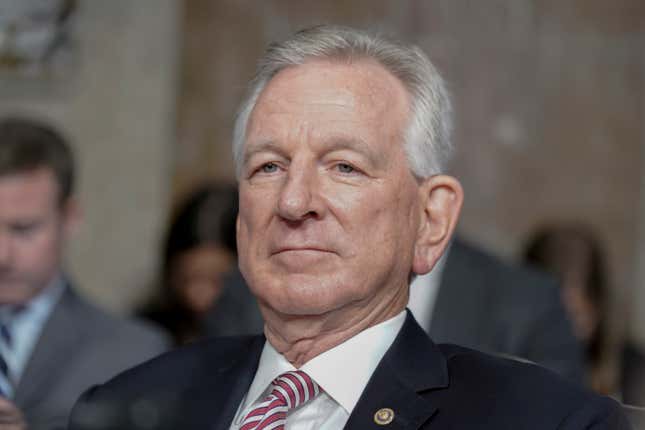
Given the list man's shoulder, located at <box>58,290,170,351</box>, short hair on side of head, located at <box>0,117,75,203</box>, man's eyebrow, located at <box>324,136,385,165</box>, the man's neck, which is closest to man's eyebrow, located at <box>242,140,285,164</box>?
man's eyebrow, located at <box>324,136,385,165</box>

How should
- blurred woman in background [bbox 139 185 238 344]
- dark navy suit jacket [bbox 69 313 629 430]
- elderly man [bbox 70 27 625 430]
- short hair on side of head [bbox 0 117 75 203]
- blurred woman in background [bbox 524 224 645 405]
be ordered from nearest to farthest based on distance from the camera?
dark navy suit jacket [bbox 69 313 629 430] → elderly man [bbox 70 27 625 430] → short hair on side of head [bbox 0 117 75 203] → blurred woman in background [bbox 139 185 238 344] → blurred woman in background [bbox 524 224 645 405]

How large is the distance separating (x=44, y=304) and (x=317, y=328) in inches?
72.0

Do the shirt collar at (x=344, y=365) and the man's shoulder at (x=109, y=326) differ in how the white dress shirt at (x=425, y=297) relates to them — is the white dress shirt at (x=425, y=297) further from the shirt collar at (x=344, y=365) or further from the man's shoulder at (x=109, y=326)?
the shirt collar at (x=344, y=365)

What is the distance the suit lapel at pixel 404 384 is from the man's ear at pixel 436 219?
166 millimetres

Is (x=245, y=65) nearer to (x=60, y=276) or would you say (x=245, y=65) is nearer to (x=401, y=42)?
(x=60, y=276)

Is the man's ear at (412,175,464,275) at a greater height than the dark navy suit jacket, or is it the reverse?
the man's ear at (412,175,464,275)

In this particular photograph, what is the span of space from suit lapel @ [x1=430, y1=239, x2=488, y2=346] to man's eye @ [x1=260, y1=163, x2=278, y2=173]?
1.58m

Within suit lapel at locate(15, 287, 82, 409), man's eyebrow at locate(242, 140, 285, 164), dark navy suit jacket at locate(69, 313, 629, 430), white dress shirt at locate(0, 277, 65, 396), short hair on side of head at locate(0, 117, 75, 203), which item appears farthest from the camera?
short hair on side of head at locate(0, 117, 75, 203)

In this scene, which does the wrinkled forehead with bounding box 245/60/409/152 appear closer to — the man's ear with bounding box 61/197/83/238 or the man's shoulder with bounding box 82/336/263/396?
the man's shoulder with bounding box 82/336/263/396

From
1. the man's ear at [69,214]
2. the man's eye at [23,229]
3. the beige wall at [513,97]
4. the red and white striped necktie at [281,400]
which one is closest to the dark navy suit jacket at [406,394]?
the red and white striped necktie at [281,400]

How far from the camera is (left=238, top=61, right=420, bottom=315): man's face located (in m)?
2.64

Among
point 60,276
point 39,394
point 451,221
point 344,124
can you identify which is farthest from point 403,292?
point 60,276

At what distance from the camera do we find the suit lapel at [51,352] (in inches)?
156

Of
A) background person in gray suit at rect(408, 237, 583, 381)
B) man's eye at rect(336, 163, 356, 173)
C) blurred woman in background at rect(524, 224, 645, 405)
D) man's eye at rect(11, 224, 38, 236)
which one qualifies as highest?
man's eye at rect(336, 163, 356, 173)
